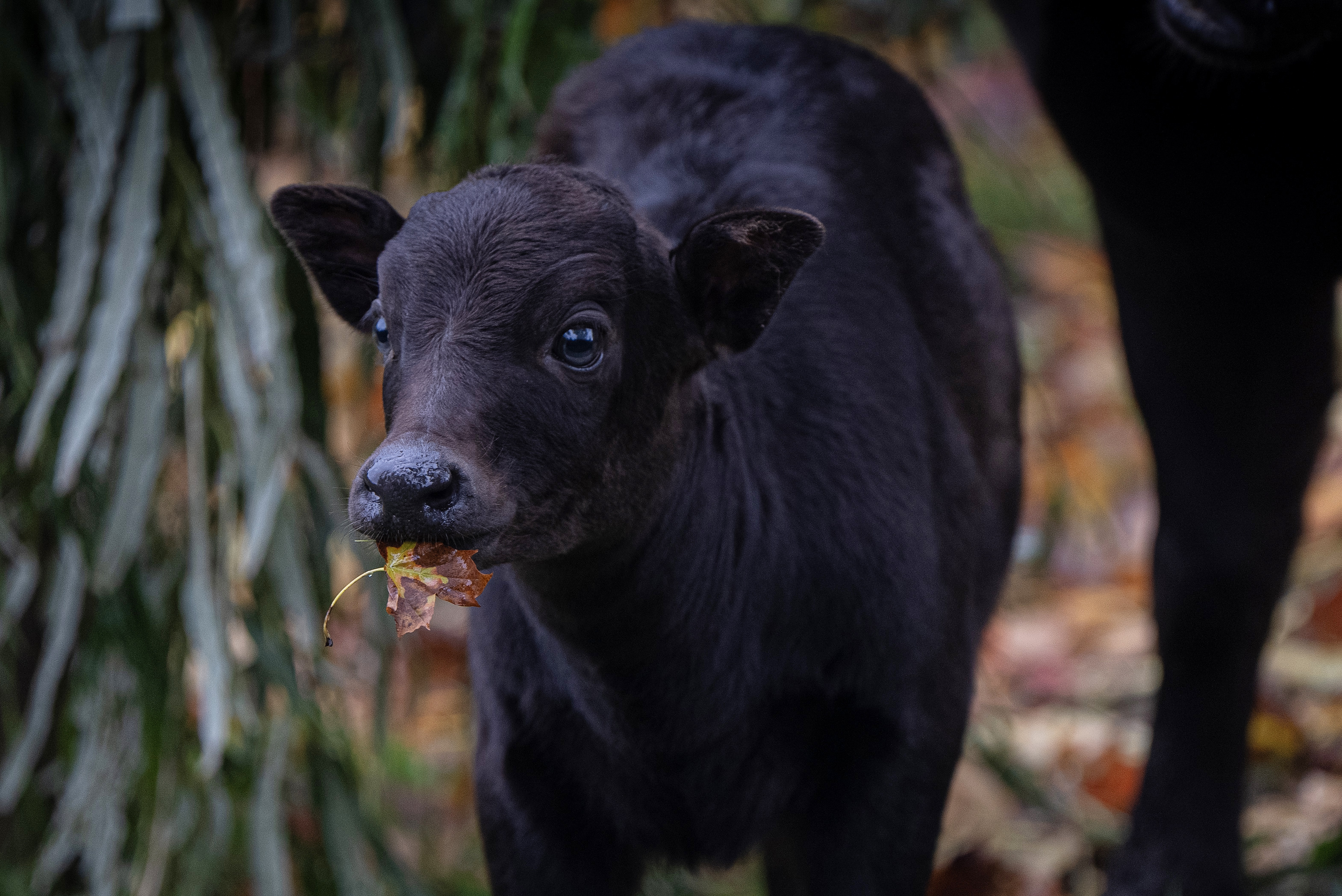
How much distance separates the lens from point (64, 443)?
9.23 feet

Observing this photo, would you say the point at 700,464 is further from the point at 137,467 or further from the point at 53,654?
the point at 53,654

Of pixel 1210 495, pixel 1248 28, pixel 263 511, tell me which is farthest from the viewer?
pixel 1210 495

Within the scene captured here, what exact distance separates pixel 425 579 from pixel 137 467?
137 cm

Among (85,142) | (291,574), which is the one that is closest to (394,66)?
(85,142)

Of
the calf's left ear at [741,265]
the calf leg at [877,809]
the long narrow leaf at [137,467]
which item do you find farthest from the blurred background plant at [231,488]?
the calf's left ear at [741,265]

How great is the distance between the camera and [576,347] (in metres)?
1.88

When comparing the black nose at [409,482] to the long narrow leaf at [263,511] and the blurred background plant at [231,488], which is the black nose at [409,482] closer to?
the blurred background plant at [231,488]

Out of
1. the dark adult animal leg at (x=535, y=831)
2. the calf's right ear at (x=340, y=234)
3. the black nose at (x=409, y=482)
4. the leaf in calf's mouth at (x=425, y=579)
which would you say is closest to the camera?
the black nose at (x=409, y=482)

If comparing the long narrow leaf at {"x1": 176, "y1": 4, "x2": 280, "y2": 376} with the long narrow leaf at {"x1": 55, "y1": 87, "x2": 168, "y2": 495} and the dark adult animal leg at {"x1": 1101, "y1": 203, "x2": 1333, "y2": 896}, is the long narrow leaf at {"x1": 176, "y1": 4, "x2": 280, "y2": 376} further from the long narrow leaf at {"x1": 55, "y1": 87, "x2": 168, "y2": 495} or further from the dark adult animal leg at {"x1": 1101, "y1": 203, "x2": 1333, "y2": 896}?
the dark adult animal leg at {"x1": 1101, "y1": 203, "x2": 1333, "y2": 896}

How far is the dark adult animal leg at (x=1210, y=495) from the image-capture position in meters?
3.00

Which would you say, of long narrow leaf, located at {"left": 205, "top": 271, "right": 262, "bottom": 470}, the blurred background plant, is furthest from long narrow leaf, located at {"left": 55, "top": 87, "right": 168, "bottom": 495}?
long narrow leaf, located at {"left": 205, "top": 271, "right": 262, "bottom": 470}

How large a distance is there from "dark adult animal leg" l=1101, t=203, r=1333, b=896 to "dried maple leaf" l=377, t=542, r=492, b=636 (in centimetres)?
172

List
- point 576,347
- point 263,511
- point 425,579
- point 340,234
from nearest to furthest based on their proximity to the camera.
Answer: point 425,579
point 576,347
point 340,234
point 263,511

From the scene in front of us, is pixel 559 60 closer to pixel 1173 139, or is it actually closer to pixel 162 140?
pixel 162 140
